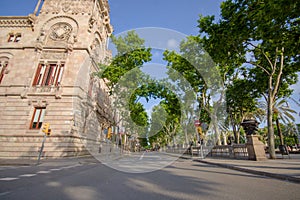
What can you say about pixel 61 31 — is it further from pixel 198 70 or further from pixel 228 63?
pixel 228 63

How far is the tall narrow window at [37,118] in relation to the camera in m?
16.2

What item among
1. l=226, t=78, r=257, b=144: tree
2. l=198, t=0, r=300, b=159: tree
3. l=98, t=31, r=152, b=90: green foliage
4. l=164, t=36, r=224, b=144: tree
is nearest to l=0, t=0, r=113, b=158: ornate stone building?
l=98, t=31, r=152, b=90: green foliage

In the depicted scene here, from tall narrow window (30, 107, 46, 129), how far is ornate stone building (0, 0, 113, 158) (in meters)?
0.08

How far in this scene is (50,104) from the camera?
16.7 meters

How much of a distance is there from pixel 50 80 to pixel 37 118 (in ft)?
15.3

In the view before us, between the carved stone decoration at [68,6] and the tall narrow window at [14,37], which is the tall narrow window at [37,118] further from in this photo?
the carved stone decoration at [68,6]

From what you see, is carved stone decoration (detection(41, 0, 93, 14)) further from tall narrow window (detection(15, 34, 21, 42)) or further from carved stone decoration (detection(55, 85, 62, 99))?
carved stone decoration (detection(55, 85, 62, 99))

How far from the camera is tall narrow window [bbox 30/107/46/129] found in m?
16.2

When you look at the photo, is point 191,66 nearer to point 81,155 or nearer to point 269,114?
point 269,114

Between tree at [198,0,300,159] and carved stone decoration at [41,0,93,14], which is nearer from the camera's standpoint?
tree at [198,0,300,159]

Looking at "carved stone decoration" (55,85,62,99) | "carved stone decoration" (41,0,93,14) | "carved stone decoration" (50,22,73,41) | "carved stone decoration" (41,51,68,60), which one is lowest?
"carved stone decoration" (55,85,62,99)

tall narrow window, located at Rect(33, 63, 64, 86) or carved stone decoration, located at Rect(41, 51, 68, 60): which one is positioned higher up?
carved stone decoration, located at Rect(41, 51, 68, 60)

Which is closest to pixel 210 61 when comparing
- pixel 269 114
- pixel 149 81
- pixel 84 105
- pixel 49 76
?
pixel 269 114

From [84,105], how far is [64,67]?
5.16 m
